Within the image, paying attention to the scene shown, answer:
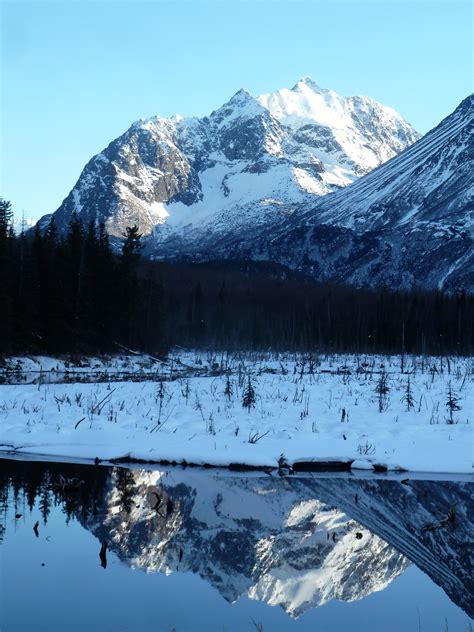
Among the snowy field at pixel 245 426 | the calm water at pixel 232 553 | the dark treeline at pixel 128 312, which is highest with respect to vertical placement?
the dark treeline at pixel 128 312

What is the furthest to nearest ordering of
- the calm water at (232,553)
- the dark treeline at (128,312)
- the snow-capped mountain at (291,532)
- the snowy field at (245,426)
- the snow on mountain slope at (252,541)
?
1. the dark treeline at (128,312)
2. the snowy field at (245,426)
3. the snow-capped mountain at (291,532)
4. the snow on mountain slope at (252,541)
5. the calm water at (232,553)

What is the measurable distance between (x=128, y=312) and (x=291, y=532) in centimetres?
5454

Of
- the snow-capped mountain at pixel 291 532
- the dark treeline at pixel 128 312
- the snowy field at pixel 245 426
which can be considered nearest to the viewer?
the snow-capped mountain at pixel 291 532

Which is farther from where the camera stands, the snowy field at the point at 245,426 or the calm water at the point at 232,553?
the snowy field at the point at 245,426

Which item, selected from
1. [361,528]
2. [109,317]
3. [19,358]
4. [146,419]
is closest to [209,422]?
[146,419]

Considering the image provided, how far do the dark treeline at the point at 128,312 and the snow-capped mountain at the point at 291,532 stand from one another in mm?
34657

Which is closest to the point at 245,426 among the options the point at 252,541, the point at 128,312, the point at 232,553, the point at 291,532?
the point at 291,532

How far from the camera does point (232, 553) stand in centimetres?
1027

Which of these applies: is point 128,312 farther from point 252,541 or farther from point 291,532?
point 252,541

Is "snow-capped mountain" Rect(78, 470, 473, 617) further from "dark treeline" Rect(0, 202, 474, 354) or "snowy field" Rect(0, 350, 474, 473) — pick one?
"dark treeline" Rect(0, 202, 474, 354)

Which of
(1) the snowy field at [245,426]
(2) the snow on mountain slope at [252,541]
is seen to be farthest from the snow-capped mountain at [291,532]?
(1) the snowy field at [245,426]

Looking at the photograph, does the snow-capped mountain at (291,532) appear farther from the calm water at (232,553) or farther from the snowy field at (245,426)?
the snowy field at (245,426)

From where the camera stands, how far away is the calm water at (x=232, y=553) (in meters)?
8.25

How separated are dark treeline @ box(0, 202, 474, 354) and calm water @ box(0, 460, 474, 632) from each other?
3479 centimetres
